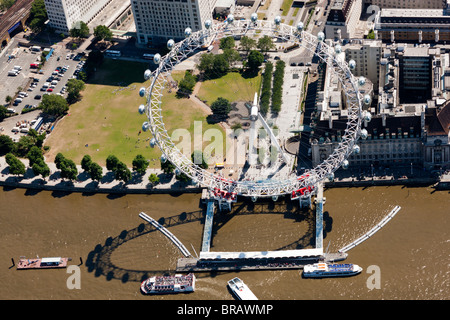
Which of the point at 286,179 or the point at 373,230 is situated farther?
the point at 286,179

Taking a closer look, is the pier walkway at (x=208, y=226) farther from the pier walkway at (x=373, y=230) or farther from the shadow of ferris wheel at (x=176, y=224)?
the pier walkway at (x=373, y=230)

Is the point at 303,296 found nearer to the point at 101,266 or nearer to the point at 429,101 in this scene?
the point at 101,266

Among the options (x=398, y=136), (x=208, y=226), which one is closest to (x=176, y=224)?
(x=208, y=226)

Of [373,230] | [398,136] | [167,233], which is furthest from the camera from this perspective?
[398,136]

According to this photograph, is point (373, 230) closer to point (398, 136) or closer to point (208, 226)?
point (398, 136)

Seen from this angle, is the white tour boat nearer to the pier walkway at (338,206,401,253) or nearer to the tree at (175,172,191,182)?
the pier walkway at (338,206,401,253)

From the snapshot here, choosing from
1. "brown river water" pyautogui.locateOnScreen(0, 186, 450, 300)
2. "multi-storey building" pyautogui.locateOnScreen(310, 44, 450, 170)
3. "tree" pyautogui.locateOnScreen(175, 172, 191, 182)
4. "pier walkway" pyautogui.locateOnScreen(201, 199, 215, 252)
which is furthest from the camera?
"tree" pyautogui.locateOnScreen(175, 172, 191, 182)

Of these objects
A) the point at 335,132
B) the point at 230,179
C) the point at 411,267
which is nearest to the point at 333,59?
the point at 335,132

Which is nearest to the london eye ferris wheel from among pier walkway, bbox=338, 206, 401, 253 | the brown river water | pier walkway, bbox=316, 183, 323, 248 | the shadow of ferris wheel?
pier walkway, bbox=316, 183, 323, 248
